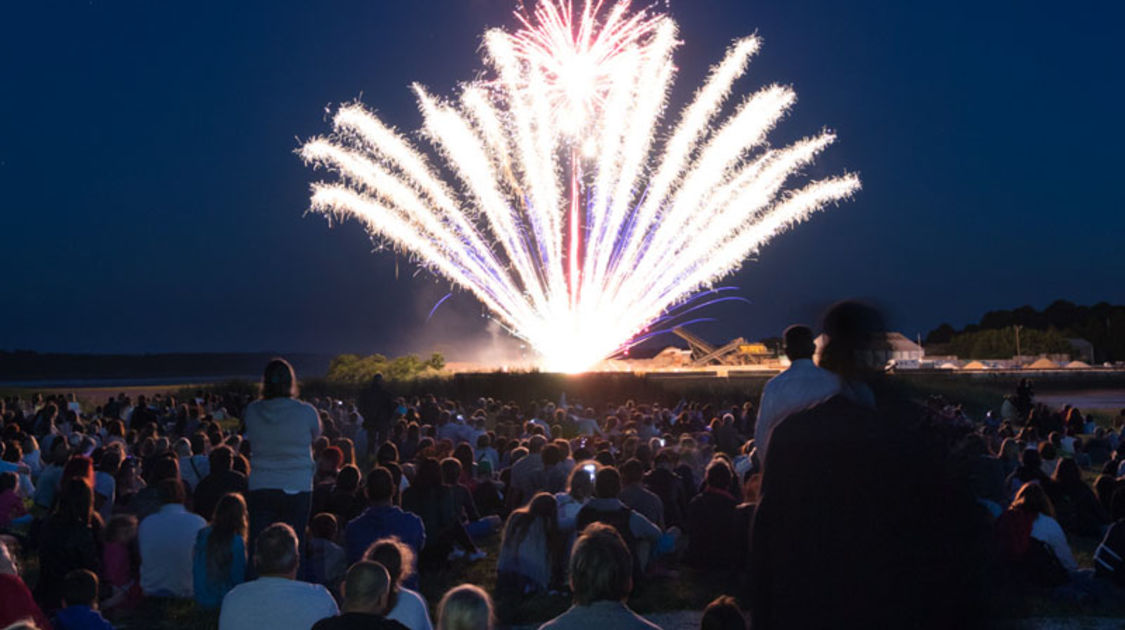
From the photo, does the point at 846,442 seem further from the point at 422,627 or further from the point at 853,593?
the point at 422,627

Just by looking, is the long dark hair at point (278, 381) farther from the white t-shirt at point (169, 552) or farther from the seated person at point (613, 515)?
the seated person at point (613, 515)

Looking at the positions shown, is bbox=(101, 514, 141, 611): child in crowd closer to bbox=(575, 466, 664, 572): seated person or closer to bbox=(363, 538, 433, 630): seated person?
bbox=(575, 466, 664, 572): seated person

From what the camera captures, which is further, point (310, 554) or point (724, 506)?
point (724, 506)

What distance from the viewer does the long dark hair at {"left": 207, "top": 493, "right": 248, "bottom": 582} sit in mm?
7703

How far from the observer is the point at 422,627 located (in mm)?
5465

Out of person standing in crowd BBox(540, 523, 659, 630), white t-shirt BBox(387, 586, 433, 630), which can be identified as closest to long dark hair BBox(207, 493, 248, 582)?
white t-shirt BBox(387, 586, 433, 630)

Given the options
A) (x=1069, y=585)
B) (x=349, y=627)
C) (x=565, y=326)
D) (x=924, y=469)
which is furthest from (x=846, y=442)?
(x=565, y=326)

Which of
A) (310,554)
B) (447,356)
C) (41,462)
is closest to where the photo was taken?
(310,554)

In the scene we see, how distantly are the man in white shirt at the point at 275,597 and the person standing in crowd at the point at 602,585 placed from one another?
6.18 feet

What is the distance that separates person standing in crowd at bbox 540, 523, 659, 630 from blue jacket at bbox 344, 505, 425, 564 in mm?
4167

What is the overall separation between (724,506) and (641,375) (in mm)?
24987

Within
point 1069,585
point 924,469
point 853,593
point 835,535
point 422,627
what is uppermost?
point 924,469

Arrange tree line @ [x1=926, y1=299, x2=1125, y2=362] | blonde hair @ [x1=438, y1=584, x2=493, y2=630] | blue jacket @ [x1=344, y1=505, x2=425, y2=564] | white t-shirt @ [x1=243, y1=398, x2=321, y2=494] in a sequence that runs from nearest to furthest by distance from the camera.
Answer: blonde hair @ [x1=438, y1=584, x2=493, y2=630] < white t-shirt @ [x1=243, y1=398, x2=321, y2=494] < blue jacket @ [x1=344, y1=505, x2=425, y2=564] < tree line @ [x1=926, y1=299, x2=1125, y2=362]

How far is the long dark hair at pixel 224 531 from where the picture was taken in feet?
25.3
